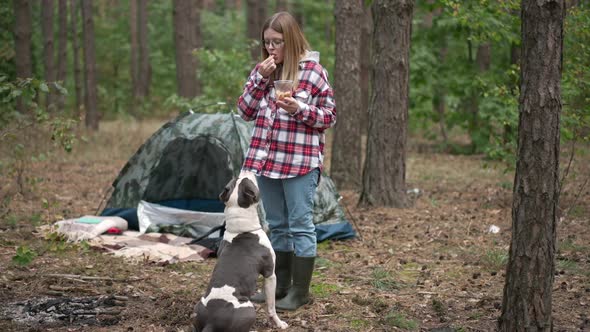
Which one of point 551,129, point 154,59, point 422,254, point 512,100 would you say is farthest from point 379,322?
point 154,59

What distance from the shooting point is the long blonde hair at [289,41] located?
4.54 metres

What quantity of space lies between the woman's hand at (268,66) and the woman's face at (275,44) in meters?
0.12

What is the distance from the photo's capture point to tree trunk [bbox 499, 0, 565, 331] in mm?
3564

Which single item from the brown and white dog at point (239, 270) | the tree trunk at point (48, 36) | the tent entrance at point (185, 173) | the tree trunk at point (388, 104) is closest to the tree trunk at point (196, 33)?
the tree trunk at point (48, 36)

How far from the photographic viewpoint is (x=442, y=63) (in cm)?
1523

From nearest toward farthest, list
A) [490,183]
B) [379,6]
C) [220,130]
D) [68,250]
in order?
[68,250] → [220,130] → [379,6] → [490,183]

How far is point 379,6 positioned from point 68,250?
453 centimetres

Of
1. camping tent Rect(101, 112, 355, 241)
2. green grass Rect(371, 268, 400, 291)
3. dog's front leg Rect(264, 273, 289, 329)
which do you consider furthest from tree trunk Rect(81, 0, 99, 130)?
dog's front leg Rect(264, 273, 289, 329)

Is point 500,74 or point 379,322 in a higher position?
point 500,74

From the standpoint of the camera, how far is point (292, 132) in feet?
15.3

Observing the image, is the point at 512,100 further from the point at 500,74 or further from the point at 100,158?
the point at 100,158

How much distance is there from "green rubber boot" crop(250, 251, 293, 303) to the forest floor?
0.23 metres

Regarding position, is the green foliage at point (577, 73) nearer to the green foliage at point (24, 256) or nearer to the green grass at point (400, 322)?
the green grass at point (400, 322)

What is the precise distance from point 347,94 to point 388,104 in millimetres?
1316
